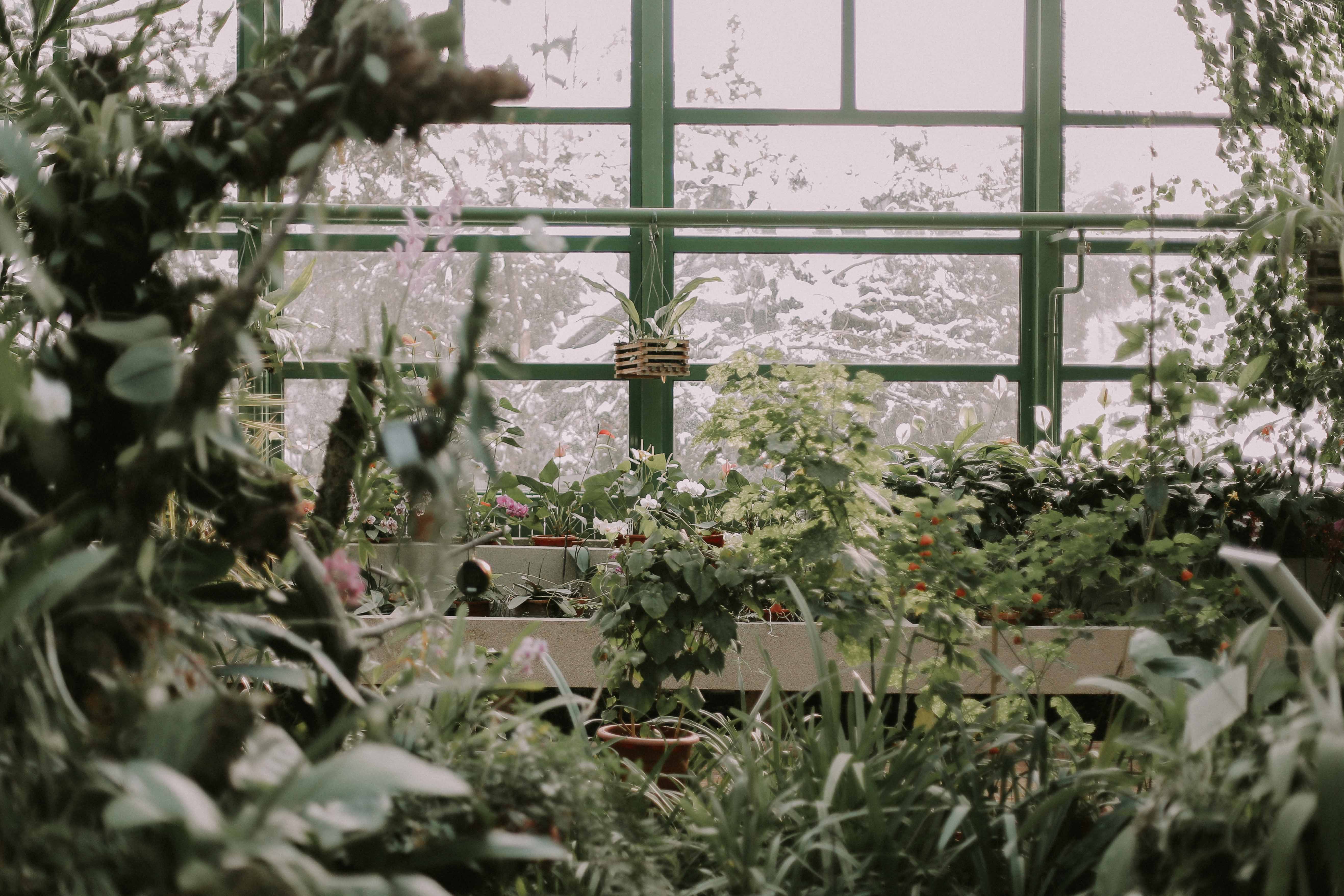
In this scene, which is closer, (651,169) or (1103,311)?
(651,169)

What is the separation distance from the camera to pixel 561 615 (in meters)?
3.74

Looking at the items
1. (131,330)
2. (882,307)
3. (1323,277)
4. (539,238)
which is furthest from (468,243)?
(131,330)

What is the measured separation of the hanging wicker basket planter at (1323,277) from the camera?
206 cm

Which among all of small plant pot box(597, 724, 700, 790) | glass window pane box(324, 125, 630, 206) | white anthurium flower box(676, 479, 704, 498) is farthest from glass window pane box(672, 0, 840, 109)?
small plant pot box(597, 724, 700, 790)

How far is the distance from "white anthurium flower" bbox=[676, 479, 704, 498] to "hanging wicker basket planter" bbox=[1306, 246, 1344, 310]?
7.82ft

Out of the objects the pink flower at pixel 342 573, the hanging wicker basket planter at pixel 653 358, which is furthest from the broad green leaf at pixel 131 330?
the hanging wicker basket planter at pixel 653 358

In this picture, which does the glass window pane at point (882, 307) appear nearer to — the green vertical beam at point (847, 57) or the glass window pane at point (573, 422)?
the glass window pane at point (573, 422)

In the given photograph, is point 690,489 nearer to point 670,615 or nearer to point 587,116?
point 670,615

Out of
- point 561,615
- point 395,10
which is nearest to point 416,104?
point 395,10

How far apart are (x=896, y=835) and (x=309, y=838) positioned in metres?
0.96

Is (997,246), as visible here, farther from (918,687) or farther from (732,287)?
(918,687)

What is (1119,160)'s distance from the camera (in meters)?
5.64

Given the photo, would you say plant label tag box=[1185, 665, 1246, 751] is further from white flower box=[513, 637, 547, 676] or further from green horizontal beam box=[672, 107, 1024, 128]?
green horizontal beam box=[672, 107, 1024, 128]

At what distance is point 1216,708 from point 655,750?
1.25 meters
